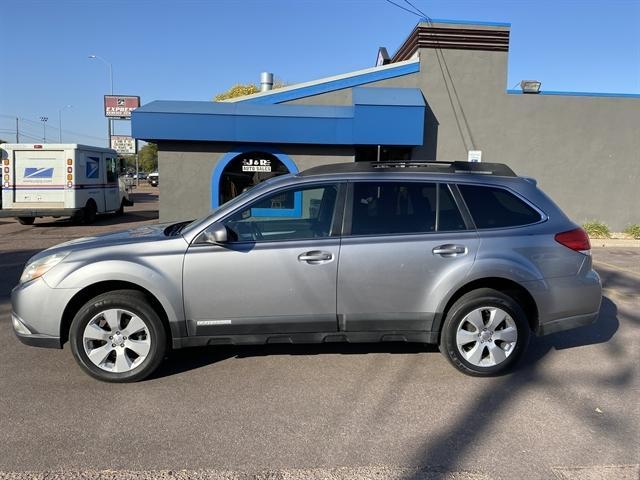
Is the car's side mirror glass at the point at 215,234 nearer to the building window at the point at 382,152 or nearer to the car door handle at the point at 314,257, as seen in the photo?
the car door handle at the point at 314,257

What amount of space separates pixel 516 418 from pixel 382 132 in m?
8.44

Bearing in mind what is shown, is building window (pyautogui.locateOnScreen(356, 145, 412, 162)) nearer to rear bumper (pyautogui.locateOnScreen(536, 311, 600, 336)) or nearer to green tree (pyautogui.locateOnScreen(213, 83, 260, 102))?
rear bumper (pyautogui.locateOnScreen(536, 311, 600, 336))

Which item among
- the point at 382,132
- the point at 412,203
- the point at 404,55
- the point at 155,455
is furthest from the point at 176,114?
the point at 155,455

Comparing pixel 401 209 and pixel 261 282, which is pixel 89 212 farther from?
pixel 401 209

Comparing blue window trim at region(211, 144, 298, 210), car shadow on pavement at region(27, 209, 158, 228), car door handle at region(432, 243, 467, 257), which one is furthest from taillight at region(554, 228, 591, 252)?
car shadow on pavement at region(27, 209, 158, 228)

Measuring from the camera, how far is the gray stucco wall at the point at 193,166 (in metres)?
11.4

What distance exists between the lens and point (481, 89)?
12.6m

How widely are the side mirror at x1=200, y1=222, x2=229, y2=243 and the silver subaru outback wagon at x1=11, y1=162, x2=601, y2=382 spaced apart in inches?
0.4

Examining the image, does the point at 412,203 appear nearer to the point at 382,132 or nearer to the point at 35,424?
the point at 35,424

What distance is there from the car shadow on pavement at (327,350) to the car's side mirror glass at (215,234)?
122cm

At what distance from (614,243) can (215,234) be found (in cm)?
1184

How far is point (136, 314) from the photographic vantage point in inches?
162

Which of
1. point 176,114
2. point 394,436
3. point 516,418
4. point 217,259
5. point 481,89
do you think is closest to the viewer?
point 394,436

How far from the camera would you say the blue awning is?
11.0 m
